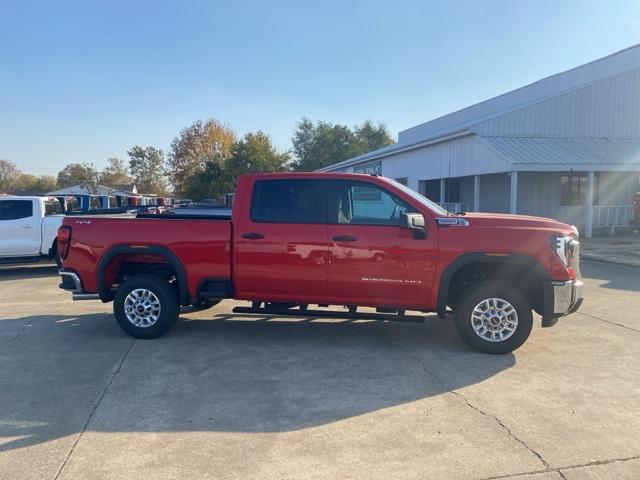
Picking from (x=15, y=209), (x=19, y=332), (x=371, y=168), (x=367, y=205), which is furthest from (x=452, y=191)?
(x=19, y=332)

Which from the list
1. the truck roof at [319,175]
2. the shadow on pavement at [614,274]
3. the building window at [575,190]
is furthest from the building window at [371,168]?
the truck roof at [319,175]

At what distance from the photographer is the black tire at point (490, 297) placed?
16.9ft

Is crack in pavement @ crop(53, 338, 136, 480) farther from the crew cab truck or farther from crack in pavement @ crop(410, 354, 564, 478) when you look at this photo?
crack in pavement @ crop(410, 354, 564, 478)

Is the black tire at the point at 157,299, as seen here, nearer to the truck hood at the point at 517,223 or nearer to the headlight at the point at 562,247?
the truck hood at the point at 517,223

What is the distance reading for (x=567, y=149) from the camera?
18.8 metres

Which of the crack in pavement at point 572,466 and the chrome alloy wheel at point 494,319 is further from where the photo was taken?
the chrome alloy wheel at point 494,319

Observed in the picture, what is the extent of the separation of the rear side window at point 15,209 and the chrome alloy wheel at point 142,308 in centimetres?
741

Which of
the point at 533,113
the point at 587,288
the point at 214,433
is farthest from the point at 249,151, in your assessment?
the point at 214,433

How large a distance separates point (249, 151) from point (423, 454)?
46448mm

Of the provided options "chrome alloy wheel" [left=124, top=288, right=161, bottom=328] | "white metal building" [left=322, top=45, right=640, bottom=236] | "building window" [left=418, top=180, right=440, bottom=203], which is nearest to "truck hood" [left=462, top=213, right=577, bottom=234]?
"chrome alloy wheel" [left=124, top=288, right=161, bottom=328]

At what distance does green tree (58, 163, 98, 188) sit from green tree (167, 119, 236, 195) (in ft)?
159

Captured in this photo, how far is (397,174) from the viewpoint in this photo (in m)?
27.9

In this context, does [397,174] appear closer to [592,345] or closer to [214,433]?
[592,345]

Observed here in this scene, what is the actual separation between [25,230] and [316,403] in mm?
10318
